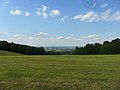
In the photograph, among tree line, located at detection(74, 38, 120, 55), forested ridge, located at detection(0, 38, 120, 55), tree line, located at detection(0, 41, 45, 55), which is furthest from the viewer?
tree line, located at detection(0, 41, 45, 55)

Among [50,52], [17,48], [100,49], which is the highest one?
[100,49]

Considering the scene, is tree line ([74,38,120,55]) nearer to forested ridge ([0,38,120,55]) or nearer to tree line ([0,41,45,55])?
forested ridge ([0,38,120,55])

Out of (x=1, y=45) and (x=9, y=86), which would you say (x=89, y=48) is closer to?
(x=1, y=45)

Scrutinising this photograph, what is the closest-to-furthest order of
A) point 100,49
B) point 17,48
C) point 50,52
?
point 50,52, point 17,48, point 100,49

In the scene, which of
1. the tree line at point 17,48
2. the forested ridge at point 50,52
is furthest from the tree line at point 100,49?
the tree line at point 17,48

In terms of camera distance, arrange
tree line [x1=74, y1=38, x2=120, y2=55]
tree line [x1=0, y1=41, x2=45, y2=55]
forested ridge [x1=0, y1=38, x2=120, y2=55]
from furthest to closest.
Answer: tree line [x1=0, y1=41, x2=45, y2=55] → tree line [x1=74, y1=38, x2=120, y2=55] → forested ridge [x1=0, y1=38, x2=120, y2=55]

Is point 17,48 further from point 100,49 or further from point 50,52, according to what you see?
point 100,49

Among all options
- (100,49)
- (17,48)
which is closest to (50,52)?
(17,48)

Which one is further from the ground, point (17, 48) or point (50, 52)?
point (17, 48)

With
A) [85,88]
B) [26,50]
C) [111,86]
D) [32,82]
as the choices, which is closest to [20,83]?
[32,82]

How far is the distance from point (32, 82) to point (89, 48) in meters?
123

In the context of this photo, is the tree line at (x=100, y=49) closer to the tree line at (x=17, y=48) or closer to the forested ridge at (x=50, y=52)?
the forested ridge at (x=50, y=52)

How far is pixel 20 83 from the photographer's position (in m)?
14.6

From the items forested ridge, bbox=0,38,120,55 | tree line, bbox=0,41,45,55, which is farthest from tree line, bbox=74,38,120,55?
tree line, bbox=0,41,45,55
